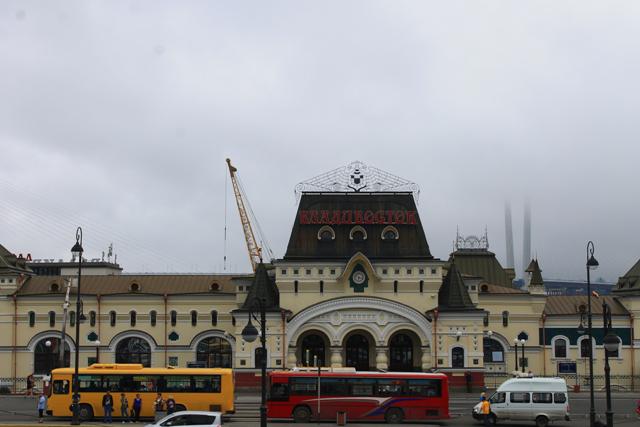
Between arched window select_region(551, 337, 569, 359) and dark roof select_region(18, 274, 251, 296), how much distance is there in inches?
1146

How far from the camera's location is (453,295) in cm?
7512

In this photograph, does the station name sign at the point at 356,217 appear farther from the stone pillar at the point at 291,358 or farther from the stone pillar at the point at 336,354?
the stone pillar at the point at 291,358

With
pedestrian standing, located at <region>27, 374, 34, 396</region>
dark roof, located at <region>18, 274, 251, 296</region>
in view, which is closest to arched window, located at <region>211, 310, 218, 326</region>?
dark roof, located at <region>18, 274, 251, 296</region>

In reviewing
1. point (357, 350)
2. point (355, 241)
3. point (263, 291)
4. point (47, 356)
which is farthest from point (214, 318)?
point (355, 241)

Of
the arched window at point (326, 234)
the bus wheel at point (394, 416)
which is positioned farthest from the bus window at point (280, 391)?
the arched window at point (326, 234)

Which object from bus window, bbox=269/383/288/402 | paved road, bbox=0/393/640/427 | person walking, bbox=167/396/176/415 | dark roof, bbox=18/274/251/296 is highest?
dark roof, bbox=18/274/251/296

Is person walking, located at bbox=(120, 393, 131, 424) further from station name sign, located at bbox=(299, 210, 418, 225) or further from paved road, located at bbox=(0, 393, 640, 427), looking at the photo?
station name sign, located at bbox=(299, 210, 418, 225)

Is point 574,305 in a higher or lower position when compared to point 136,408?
higher

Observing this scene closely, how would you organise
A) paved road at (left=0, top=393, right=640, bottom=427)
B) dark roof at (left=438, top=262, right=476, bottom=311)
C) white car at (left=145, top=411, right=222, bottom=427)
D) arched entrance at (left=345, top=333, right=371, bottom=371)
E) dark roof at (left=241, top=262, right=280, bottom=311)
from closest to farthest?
white car at (left=145, top=411, right=222, bottom=427), paved road at (left=0, top=393, right=640, bottom=427), dark roof at (left=438, top=262, right=476, bottom=311), dark roof at (left=241, top=262, right=280, bottom=311), arched entrance at (left=345, top=333, right=371, bottom=371)

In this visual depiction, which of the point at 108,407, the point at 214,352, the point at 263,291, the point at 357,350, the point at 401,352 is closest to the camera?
the point at 108,407

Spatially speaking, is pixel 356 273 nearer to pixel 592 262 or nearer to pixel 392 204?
pixel 392 204

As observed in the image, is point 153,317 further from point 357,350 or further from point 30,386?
point 357,350

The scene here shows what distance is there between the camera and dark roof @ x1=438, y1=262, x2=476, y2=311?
74.7 metres

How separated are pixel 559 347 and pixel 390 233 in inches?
763
